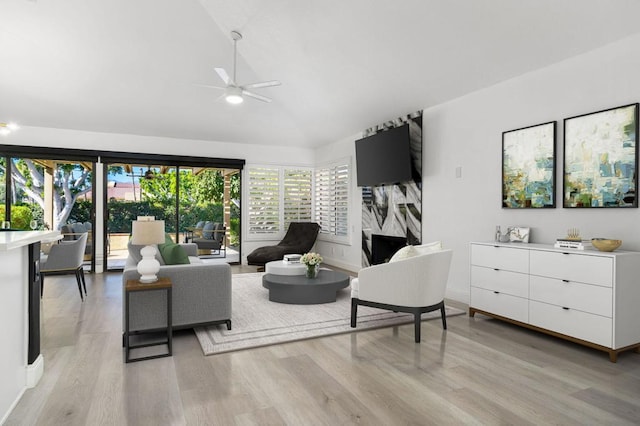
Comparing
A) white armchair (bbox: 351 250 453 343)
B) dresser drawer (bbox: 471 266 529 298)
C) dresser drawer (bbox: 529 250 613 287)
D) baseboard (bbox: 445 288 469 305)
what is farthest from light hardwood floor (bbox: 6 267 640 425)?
baseboard (bbox: 445 288 469 305)

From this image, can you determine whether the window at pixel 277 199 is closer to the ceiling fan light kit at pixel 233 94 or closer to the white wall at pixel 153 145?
the white wall at pixel 153 145

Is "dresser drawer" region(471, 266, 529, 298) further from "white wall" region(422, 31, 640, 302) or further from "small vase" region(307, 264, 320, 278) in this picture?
"small vase" region(307, 264, 320, 278)

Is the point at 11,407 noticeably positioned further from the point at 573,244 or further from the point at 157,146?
the point at 157,146

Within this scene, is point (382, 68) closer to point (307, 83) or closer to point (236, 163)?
point (307, 83)

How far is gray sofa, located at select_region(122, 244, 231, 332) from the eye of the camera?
324 centimetres

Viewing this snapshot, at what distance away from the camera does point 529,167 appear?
4.06 metres

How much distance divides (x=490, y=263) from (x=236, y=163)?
5.53m

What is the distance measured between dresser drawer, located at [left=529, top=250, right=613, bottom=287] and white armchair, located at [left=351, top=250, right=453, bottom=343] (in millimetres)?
800

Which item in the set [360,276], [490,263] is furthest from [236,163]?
[490,263]

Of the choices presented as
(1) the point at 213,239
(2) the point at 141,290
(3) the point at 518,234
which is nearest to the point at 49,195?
(1) the point at 213,239

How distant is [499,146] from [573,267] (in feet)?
5.52

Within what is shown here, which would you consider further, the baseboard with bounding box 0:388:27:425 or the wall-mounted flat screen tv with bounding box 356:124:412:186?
the wall-mounted flat screen tv with bounding box 356:124:412:186

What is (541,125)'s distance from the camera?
392 cm

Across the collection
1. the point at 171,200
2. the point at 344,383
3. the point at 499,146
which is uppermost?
the point at 499,146
